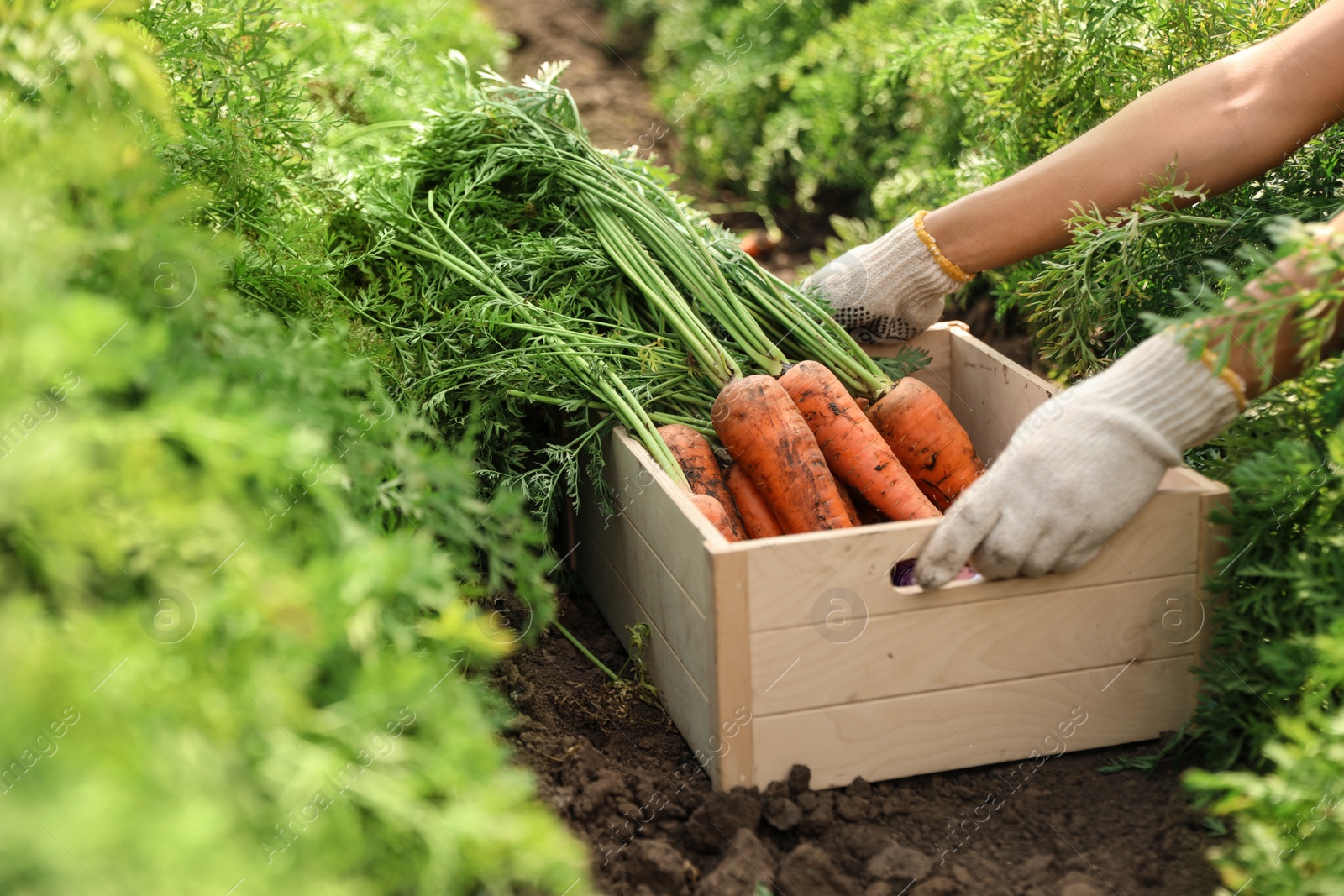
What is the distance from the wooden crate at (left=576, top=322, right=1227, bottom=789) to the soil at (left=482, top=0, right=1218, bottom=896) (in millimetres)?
55

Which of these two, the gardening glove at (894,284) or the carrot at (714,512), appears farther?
the gardening glove at (894,284)

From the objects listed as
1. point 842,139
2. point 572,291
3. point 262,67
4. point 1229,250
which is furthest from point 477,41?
point 1229,250

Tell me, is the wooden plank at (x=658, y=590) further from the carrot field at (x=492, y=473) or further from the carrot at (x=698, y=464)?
the carrot at (x=698, y=464)

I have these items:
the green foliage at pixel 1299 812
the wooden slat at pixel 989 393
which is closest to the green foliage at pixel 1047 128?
the wooden slat at pixel 989 393

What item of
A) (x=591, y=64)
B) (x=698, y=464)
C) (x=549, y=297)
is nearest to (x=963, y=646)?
(x=698, y=464)

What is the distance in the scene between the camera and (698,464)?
2252mm

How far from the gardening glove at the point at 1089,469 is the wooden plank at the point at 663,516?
1.20 feet

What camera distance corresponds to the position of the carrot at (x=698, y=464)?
7.34 feet

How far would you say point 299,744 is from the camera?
1012mm

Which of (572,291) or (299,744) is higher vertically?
(299,744)

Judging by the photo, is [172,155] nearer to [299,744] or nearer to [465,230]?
[465,230]

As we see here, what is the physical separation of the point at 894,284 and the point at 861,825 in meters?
1.32

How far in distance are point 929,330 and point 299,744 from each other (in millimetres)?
2053

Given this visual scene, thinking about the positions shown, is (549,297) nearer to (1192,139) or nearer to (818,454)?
(818,454)
